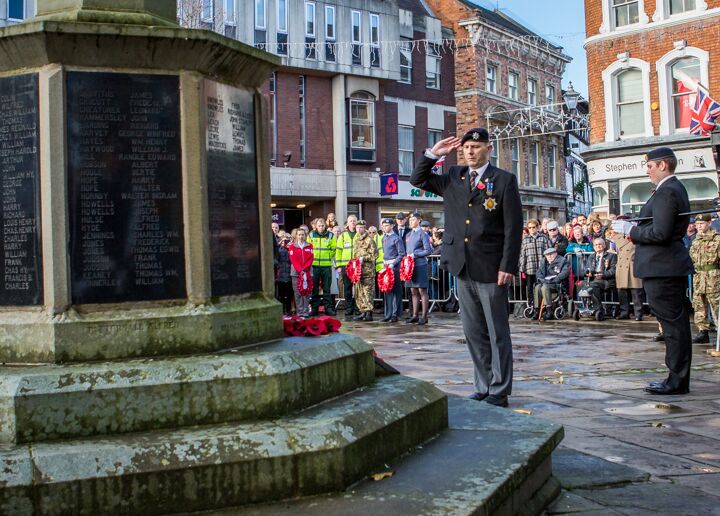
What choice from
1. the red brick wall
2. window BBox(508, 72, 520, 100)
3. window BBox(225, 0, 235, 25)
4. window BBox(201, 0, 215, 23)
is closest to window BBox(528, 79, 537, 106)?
window BBox(508, 72, 520, 100)

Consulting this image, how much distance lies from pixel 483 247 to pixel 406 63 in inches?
1237

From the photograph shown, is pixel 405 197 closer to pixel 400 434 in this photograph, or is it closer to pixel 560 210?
pixel 560 210

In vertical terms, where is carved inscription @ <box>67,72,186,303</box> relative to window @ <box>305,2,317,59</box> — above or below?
below

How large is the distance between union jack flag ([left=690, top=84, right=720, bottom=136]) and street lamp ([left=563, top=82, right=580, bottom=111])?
586 inches

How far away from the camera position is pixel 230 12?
29.3 meters

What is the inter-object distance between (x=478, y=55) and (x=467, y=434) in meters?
36.2

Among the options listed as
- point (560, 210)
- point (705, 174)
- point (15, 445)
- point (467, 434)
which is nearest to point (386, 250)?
point (467, 434)

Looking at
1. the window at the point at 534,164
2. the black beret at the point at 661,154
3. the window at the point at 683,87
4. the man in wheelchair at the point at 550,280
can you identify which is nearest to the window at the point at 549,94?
the window at the point at 534,164

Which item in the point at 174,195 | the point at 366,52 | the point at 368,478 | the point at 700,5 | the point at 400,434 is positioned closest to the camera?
the point at 368,478

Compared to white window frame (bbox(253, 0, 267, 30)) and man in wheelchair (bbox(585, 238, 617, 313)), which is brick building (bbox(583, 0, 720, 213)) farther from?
man in wheelchair (bbox(585, 238, 617, 313))

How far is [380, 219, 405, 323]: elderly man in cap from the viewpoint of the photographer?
16.3 metres

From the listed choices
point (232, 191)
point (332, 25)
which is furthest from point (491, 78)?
point (232, 191)

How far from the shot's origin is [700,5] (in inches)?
1061

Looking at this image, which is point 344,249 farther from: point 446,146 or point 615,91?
point 615,91
